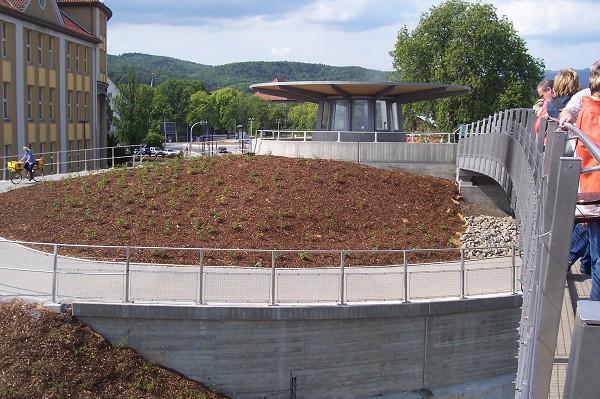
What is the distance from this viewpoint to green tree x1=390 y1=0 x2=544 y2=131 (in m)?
58.5

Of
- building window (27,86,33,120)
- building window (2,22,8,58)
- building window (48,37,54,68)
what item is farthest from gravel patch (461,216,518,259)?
building window (48,37,54,68)

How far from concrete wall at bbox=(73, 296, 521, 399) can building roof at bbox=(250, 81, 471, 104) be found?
55.4ft

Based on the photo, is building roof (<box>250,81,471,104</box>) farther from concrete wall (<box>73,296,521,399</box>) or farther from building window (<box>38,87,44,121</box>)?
concrete wall (<box>73,296,521,399</box>)

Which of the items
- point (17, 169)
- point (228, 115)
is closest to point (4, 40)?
point (17, 169)

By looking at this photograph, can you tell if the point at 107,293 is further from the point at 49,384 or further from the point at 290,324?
the point at 290,324

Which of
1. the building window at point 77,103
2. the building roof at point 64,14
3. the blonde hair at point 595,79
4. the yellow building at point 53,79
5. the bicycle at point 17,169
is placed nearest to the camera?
the blonde hair at point 595,79

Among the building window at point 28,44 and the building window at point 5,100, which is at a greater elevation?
the building window at point 28,44

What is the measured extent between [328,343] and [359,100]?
20239 mm

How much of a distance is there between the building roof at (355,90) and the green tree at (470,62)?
22.8 m

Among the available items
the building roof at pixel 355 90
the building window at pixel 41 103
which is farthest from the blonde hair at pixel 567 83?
the building window at pixel 41 103

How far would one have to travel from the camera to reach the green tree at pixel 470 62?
192 feet

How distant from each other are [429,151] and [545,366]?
78.8 feet

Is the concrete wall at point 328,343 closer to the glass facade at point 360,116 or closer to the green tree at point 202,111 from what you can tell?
the glass facade at point 360,116

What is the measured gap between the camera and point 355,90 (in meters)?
32.4
